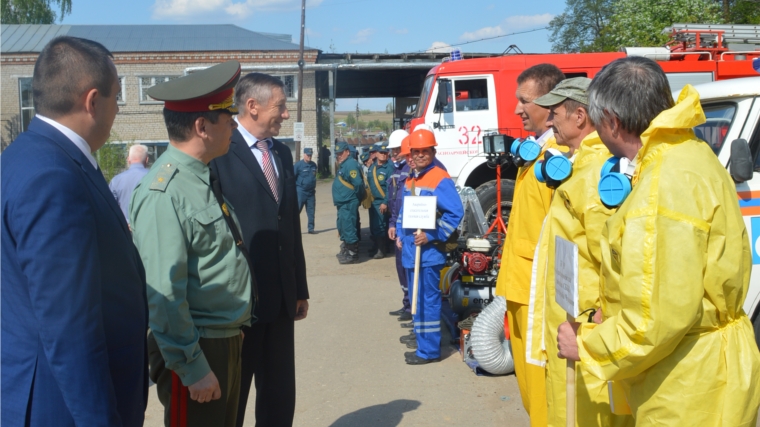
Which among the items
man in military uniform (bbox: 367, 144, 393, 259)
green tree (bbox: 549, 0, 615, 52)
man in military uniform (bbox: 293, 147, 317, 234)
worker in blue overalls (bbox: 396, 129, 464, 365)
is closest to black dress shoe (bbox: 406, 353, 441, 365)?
worker in blue overalls (bbox: 396, 129, 464, 365)

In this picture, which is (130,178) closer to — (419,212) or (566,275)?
(419,212)

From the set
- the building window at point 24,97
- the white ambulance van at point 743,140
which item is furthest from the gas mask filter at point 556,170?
the building window at point 24,97

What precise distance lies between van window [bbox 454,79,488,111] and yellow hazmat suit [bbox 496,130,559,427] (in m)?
8.35

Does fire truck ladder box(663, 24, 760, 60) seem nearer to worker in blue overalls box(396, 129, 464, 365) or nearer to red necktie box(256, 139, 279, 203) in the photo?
worker in blue overalls box(396, 129, 464, 365)

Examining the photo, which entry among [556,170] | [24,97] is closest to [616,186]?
[556,170]

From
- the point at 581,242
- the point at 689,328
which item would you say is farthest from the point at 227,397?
the point at 689,328

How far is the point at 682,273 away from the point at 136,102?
36.7 metres

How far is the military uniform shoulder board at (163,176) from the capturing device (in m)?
2.76

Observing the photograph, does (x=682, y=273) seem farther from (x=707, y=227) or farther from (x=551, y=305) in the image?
(x=551, y=305)

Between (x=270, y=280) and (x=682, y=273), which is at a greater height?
(x=682, y=273)

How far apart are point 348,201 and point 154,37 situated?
3009 centimetres

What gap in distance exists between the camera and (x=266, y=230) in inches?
140

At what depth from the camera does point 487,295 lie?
638cm

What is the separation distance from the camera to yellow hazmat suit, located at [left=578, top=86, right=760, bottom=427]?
1904 mm
